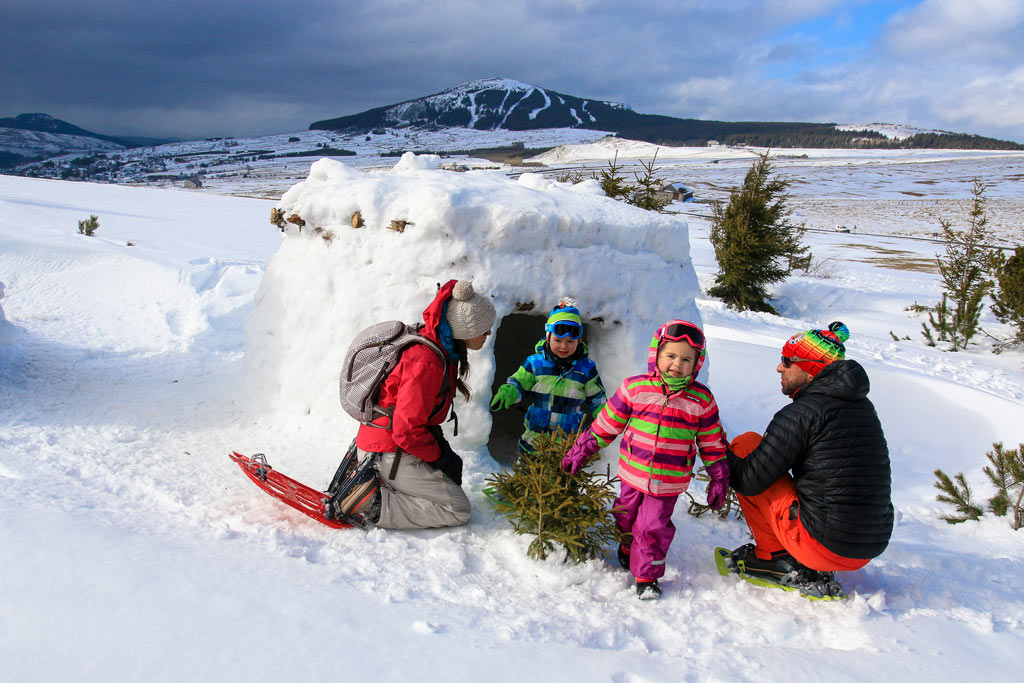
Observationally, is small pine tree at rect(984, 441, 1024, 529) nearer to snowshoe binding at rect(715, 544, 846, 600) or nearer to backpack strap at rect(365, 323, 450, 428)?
snowshoe binding at rect(715, 544, 846, 600)

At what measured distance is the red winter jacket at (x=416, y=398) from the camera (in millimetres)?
2957

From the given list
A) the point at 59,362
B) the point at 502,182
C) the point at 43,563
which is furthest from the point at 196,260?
the point at 43,563

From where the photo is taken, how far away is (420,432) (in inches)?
120

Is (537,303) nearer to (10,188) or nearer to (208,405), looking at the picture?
(208,405)

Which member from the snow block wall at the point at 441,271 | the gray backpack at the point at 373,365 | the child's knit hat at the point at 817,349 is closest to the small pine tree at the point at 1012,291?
the snow block wall at the point at 441,271

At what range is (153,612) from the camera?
Answer: 6.88ft

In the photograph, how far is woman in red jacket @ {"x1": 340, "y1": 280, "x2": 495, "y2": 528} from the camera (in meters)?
2.98

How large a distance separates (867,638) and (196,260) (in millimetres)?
11352

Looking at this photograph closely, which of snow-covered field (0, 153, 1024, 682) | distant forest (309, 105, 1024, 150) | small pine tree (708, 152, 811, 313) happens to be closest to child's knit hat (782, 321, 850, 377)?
snow-covered field (0, 153, 1024, 682)

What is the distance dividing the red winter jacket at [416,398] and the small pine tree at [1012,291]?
41.8 feet

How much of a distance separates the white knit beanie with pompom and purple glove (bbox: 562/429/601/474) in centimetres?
76

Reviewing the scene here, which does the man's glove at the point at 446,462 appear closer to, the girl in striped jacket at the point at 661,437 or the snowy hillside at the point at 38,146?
the girl in striped jacket at the point at 661,437

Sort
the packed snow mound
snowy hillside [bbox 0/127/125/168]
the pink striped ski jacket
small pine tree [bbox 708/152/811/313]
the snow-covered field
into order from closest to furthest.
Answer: the snow-covered field → the pink striped ski jacket → the packed snow mound → small pine tree [bbox 708/152/811/313] → snowy hillside [bbox 0/127/125/168]

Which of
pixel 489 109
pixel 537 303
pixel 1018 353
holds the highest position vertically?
pixel 489 109
